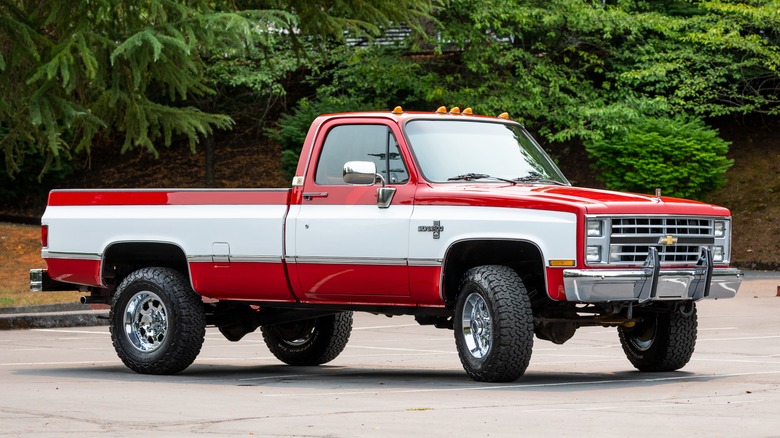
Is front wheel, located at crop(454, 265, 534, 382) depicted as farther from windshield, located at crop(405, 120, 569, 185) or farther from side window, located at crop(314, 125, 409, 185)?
side window, located at crop(314, 125, 409, 185)

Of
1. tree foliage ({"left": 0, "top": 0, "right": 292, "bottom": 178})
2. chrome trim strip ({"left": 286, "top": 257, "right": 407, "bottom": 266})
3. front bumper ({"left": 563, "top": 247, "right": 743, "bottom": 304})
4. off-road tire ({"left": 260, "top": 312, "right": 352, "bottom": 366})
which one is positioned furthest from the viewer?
tree foliage ({"left": 0, "top": 0, "right": 292, "bottom": 178})

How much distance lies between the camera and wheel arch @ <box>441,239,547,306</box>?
1150cm

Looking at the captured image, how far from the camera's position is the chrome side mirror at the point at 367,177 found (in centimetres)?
1170

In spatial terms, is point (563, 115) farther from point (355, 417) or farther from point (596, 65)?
point (355, 417)

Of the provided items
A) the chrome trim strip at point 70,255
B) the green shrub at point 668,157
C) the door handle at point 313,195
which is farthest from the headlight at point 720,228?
the green shrub at point 668,157

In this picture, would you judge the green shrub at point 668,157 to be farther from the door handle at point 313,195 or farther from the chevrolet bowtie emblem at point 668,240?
the chevrolet bowtie emblem at point 668,240

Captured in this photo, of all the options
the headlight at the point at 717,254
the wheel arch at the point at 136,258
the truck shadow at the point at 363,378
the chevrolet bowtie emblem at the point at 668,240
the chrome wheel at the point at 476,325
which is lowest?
the truck shadow at the point at 363,378

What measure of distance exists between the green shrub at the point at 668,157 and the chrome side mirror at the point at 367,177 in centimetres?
2283

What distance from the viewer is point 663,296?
11.2m

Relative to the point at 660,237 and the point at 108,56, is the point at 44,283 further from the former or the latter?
the point at 108,56

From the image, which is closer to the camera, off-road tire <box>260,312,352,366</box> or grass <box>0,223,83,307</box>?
off-road tire <box>260,312,352,366</box>

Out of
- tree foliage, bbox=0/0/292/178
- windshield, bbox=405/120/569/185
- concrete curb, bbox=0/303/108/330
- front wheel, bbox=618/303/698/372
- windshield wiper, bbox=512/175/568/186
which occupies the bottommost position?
concrete curb, bbox=0/303/108/330

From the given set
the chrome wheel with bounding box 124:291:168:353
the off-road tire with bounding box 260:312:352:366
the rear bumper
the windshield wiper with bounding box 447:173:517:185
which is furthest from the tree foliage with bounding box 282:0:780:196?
the windshield wiper with bounding box 447:173:517:185

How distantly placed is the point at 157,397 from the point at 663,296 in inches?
153
